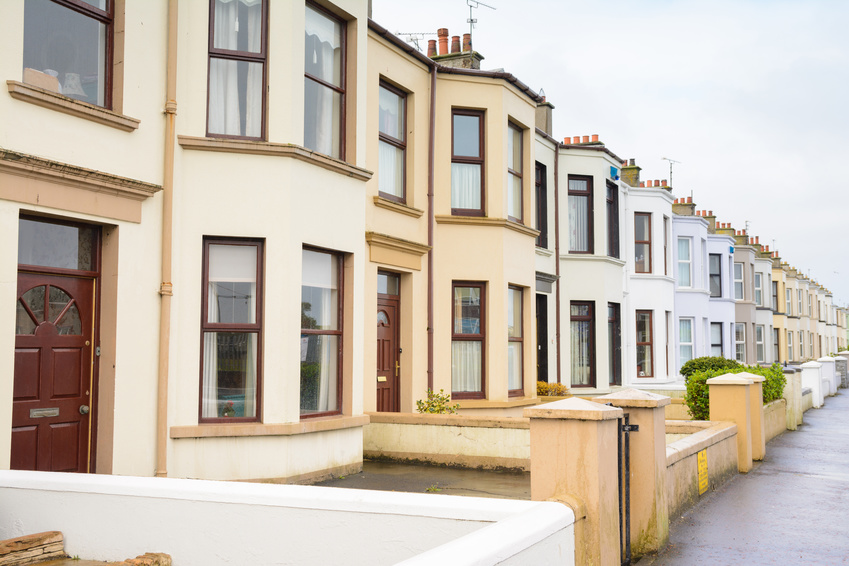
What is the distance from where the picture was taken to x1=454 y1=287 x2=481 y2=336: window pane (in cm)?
1493

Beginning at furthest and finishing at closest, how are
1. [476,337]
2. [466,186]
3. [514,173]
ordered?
[514,173], [466,186], [476,337]

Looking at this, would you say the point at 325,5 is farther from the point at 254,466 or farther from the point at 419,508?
the point at 419,508

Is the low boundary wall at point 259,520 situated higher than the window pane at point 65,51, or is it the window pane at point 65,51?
the window pane at point 65,51

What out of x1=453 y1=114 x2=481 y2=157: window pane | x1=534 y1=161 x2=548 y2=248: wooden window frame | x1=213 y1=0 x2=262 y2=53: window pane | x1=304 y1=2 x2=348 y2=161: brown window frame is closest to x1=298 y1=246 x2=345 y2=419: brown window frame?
x1=304 y1=2 x2=348 y2=161: brown window frame

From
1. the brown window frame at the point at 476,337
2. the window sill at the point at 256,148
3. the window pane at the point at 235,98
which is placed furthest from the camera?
the brown window frame at the point at 476,337

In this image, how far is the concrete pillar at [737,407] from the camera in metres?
12.2

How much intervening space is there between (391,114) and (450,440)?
5525mm

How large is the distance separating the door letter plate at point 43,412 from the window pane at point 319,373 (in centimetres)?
302

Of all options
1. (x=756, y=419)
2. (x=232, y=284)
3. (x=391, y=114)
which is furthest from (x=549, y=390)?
(x=232, y=284)

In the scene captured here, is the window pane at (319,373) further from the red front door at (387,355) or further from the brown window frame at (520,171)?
the brown window frame at (520,171)

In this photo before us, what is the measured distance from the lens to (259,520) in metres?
5.64

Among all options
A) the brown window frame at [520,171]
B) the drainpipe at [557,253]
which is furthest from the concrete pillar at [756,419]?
the drainpipe at [557,253]

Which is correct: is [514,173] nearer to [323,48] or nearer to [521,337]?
[521,337]

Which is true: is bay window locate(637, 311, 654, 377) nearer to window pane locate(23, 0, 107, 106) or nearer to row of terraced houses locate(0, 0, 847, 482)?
row of terraced houses locate(0, 0, 847, 482)
